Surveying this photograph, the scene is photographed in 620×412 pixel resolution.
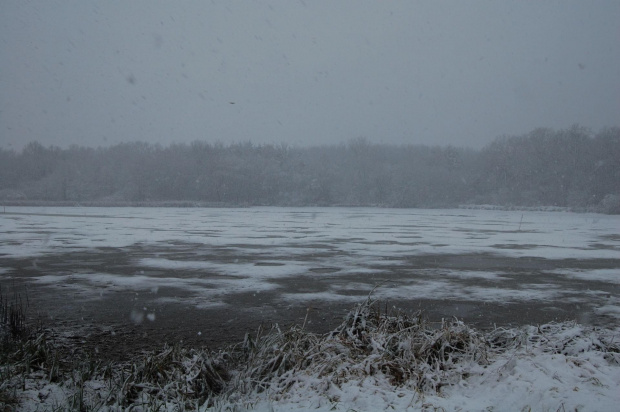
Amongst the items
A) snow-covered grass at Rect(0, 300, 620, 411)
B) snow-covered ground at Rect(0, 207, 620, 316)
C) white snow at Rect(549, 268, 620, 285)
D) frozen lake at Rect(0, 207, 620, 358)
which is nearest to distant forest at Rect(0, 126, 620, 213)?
snow-covered ground at Rect(0, 207, 620, 316)

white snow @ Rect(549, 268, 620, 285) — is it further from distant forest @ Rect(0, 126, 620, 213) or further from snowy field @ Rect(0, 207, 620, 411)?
distant forest @ Rect(0, 126, 620, 213)

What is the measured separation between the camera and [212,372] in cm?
511

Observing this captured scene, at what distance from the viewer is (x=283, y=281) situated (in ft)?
36.4

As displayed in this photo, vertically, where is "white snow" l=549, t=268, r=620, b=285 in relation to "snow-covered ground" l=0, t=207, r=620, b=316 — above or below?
above

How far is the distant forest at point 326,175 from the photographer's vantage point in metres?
94.9

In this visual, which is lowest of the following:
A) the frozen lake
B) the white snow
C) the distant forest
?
the frozen lake

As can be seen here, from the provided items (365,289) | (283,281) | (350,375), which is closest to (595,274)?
(365,289)

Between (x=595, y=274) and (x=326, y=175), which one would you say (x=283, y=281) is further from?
(x=326, y=175)

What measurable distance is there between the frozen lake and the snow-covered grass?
1.32 metres

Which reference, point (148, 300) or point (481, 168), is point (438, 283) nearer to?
point (148, 300)

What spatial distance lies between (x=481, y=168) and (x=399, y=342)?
11090 centimetres

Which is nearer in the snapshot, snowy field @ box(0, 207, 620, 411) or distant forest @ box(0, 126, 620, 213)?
snowy field @ box(0, 207, 620, 411)

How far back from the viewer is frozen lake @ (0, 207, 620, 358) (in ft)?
25.6

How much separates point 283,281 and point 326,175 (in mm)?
99941
